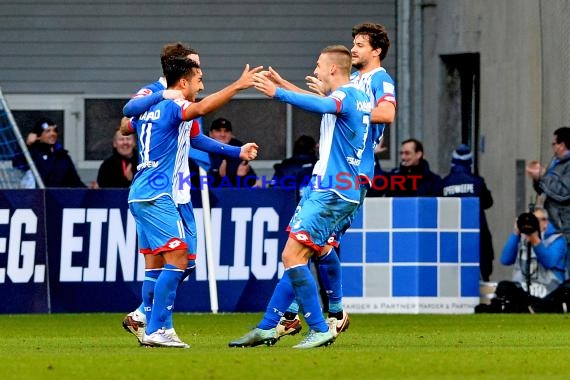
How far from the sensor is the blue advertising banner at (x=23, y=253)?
1727 centimetres

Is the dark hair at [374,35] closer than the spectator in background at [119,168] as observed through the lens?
Yes

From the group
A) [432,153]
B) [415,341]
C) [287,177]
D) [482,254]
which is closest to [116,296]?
[287,177]

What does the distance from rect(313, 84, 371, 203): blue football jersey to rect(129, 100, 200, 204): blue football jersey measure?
100cm

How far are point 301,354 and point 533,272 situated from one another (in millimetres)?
7866

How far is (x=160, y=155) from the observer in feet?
37.5

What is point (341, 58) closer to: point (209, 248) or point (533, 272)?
point (209, 248)

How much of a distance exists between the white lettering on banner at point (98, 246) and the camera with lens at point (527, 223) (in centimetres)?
401

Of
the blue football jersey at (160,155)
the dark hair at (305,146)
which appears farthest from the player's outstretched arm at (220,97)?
the dark hair at (305,146)

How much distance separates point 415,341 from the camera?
12438 mm

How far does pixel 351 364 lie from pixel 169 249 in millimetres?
2022

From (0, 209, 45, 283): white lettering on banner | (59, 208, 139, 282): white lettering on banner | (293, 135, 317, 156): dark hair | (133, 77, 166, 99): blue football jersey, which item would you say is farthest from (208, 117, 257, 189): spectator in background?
(133, 77, 166, 99): blue football jersey

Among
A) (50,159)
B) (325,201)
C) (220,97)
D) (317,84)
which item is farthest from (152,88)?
(50,159)

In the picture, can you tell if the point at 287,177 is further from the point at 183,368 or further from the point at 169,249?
the point at 183,368

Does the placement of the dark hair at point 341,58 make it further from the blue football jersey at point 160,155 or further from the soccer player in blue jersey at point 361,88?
the blue football jersey at point 160,155
